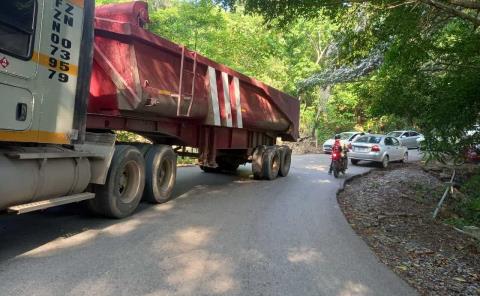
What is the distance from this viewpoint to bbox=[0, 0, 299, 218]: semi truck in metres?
5.05

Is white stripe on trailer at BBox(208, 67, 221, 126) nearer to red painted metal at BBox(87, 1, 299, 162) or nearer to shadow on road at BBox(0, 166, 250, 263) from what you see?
red painted metal at BBox(87, 1, 299, 162)

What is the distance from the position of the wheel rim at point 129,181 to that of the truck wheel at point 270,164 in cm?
670

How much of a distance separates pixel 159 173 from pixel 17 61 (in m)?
3.99

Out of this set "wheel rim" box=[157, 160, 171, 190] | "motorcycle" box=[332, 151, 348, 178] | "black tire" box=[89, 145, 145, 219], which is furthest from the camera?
"motorcycle" box=[332, 151, 348, 178]

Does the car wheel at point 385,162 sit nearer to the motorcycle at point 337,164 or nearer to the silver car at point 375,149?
the silver car at point 375,149

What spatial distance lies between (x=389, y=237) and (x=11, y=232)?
5881 millimetres

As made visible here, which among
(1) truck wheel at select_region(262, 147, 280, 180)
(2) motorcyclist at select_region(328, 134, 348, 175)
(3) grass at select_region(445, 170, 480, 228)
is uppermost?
(2) motorcyclist at select_region(328, 134, 348, 175)

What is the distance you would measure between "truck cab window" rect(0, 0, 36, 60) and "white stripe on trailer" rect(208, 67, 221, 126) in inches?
200

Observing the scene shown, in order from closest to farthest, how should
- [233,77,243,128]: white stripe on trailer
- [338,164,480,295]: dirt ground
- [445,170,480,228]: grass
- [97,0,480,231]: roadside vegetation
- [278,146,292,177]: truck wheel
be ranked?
[338,164,480,295]: dirt ground < [97,0,480,231]: roadside vegetation < [445,170,480,228]: grass < [233,77,243,128]: white stripe on trailer < [278,146,292,177]: truck wheel

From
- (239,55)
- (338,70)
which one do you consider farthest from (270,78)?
(338,70)

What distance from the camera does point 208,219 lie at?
7594 mm

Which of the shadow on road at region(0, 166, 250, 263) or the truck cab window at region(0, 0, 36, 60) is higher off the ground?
the truck cab window at region(0, 0, 36, 60)

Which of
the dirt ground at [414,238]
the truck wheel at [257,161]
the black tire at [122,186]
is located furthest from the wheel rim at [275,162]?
the black tire at [122,186]

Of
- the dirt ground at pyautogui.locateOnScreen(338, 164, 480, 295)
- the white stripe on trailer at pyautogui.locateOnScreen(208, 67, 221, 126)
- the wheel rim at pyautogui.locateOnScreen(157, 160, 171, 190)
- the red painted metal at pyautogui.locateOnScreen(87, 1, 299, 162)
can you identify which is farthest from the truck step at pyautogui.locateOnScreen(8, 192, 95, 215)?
the white stripe on trailer at pyautogui.locateOnScreen(208, 67, 221, 126)
